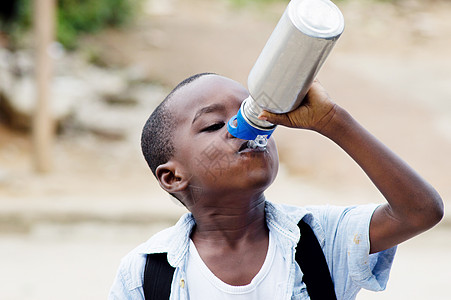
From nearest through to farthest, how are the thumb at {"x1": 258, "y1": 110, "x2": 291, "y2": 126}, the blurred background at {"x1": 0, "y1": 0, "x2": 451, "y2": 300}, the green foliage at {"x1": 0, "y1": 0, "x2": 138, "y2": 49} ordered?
the thumb at {"x1": 258, "y1": 110, "x2": 291, "y2": 126} → the blurred background at {"x1": 0, "y1": 0, "x2": 451, "y2": 300} → the green foliage at {"x1": 0, "y1": 0, "x2": 138, "y2": 49}

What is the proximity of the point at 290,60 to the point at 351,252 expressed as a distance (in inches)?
21.0

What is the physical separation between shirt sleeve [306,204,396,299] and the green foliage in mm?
8276

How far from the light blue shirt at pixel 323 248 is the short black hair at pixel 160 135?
0.20 m

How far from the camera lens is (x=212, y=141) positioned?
154cm

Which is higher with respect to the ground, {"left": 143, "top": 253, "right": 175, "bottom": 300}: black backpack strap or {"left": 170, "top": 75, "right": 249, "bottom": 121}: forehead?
{"left": 170, "top": 75, "right": 249, "bottom": 121}: forehead

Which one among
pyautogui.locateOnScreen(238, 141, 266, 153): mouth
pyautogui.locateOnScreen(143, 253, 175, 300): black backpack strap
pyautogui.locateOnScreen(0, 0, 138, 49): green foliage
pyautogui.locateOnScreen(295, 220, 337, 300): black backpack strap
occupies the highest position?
pyautogui.locateOnScreen(0, 0, 138, 49): green foliage

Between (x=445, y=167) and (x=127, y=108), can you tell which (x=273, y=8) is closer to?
(x=127, y=108)

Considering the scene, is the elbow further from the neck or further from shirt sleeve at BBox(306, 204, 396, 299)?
the neck

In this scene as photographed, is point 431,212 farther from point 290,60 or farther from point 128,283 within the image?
point 128,283

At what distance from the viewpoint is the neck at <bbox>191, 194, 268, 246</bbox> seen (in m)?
1.59

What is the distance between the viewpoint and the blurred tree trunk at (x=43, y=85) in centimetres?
620

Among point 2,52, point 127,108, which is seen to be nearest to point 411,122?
point 127,108

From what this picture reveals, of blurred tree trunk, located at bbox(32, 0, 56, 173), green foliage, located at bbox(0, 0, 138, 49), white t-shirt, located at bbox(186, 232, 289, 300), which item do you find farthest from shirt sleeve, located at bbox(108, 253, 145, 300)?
green foliage, located at bbox(0, 0, 138, 49)

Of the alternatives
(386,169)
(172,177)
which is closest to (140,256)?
(172,177)
